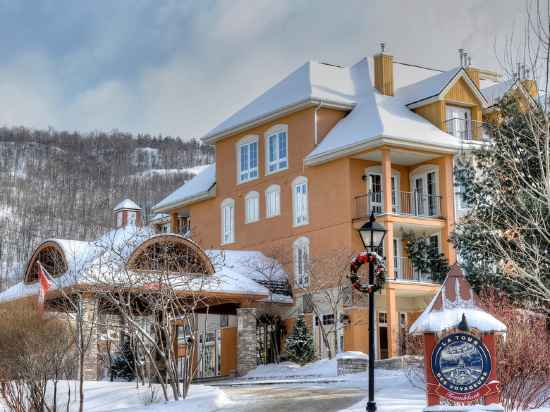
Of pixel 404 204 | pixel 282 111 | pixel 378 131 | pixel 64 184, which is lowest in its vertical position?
pixel 404 204

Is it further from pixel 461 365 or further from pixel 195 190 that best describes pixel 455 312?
pixel 195 190

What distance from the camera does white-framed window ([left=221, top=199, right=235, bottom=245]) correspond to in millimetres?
45000

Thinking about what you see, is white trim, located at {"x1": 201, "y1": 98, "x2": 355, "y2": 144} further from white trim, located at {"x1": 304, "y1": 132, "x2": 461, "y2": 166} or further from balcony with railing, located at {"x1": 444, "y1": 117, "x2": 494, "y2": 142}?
balcony with railing, located at {"x1": 444, "y1": 117, "x2": 494, "y2": 142}

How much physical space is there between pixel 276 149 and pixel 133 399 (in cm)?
1893

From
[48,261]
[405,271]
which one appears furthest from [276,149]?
[48,261]

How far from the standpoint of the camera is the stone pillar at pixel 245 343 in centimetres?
3644

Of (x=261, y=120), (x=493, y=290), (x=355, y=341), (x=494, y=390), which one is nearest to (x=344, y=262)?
(x=355, y=341)

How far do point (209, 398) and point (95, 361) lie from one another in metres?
10.5

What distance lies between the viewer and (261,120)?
42.7 meters

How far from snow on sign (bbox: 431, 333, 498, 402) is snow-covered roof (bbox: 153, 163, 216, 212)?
94.4ft

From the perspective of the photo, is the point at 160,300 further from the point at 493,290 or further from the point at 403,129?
the point at 403,129

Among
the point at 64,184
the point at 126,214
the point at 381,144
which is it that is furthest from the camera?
the point at 64,184

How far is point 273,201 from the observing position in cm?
4247

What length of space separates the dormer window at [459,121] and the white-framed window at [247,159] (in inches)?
339
